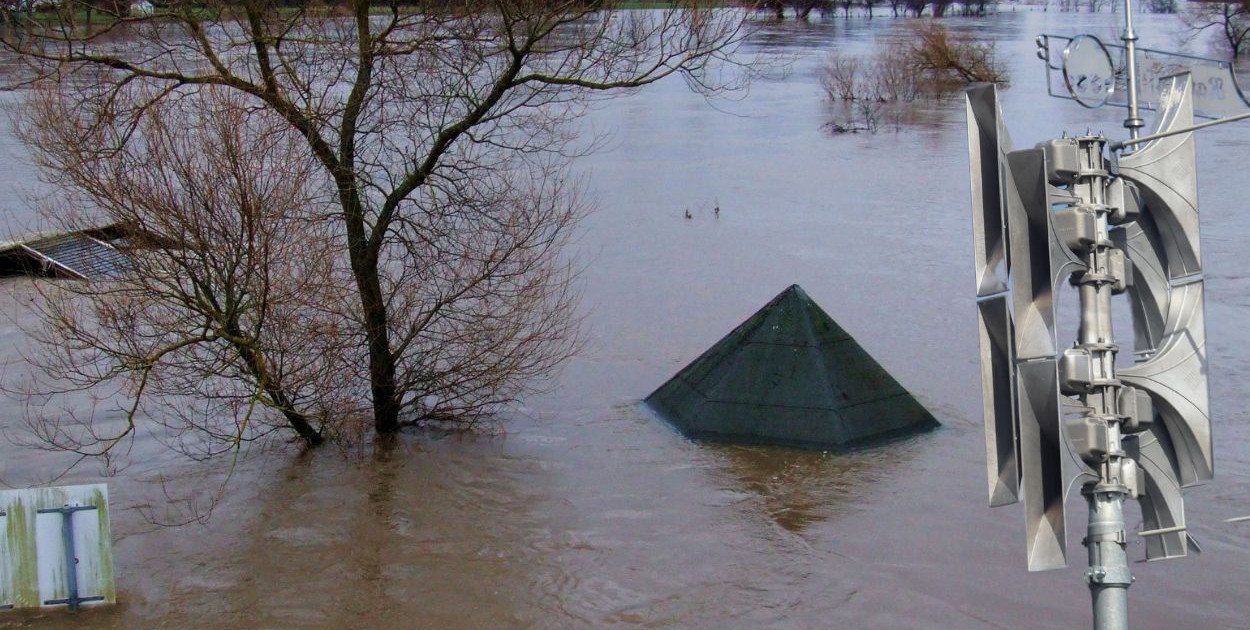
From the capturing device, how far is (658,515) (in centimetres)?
1268

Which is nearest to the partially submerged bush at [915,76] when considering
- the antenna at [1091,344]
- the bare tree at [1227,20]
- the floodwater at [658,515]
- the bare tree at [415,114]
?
the bare tree at [1227,20]

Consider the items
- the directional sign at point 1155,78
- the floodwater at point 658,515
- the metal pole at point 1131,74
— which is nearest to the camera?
the metal pole at point 1131,74

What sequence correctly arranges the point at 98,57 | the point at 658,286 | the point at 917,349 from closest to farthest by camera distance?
the point at 98,57
the point at 917,349
the point at 658,286

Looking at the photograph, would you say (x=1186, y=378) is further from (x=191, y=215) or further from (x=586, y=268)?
(x=586, y=268)

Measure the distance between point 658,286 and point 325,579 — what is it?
425 inches

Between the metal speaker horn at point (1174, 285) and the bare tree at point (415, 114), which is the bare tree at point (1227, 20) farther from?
the metal speaker horn at point (1174, 285)

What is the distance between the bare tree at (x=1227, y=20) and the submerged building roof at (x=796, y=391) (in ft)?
138

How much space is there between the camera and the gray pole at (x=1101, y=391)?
13.1 ft

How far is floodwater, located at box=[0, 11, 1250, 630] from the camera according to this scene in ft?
35.1

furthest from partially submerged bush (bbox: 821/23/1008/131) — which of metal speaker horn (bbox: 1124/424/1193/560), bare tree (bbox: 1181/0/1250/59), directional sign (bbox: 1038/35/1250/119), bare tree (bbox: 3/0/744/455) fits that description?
metal speaker horn (bbox: 1124/424/1193/560)

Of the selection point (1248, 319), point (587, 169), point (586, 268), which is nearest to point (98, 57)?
point (586, 268)

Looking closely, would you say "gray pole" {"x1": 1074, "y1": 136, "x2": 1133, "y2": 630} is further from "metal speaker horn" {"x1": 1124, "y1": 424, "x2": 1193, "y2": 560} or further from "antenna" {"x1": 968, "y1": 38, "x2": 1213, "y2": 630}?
"metal speaker horn" {"x1": 1124, "y1": 424, "x2": 1193, "y2": 560}

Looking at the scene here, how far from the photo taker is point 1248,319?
60.0 ft

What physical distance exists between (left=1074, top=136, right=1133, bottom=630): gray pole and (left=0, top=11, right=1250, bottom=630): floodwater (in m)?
6.51
